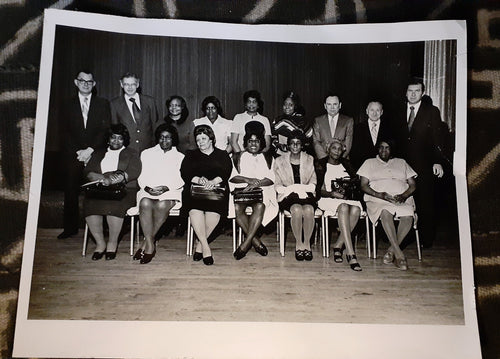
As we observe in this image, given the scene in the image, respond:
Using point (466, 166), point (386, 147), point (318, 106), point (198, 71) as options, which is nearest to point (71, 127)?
point (198, 71)

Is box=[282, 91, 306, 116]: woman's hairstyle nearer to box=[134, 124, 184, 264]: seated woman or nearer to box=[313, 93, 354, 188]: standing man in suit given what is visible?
box=[313, 93, 354, 188]: standing man in suit

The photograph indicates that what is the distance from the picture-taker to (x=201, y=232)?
0.65 metres

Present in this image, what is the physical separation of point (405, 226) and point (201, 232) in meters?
0.31

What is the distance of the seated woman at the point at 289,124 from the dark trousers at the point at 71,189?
11.5 inches

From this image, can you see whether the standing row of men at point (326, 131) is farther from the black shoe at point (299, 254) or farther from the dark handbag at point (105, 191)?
the black shoe at point (299, 254)

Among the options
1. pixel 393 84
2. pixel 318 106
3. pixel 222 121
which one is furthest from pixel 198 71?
pixel 393 84

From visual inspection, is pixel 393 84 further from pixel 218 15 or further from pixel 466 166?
pixel 218 15

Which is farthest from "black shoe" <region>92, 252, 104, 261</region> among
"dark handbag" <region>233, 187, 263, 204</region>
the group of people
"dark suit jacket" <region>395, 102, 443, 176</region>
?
"dark suit jacket" <region>395, 102, 443, 176</region>

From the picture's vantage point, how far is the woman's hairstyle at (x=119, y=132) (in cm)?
64

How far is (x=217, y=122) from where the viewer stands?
25.6 inches

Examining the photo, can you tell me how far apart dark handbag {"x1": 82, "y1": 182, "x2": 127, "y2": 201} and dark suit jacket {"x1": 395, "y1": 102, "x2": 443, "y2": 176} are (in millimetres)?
421

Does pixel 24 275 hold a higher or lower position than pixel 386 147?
lower

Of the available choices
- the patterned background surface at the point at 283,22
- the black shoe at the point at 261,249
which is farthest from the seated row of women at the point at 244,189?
the patterned background surface at the point at 283,22

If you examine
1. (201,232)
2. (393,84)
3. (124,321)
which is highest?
(393,84)
